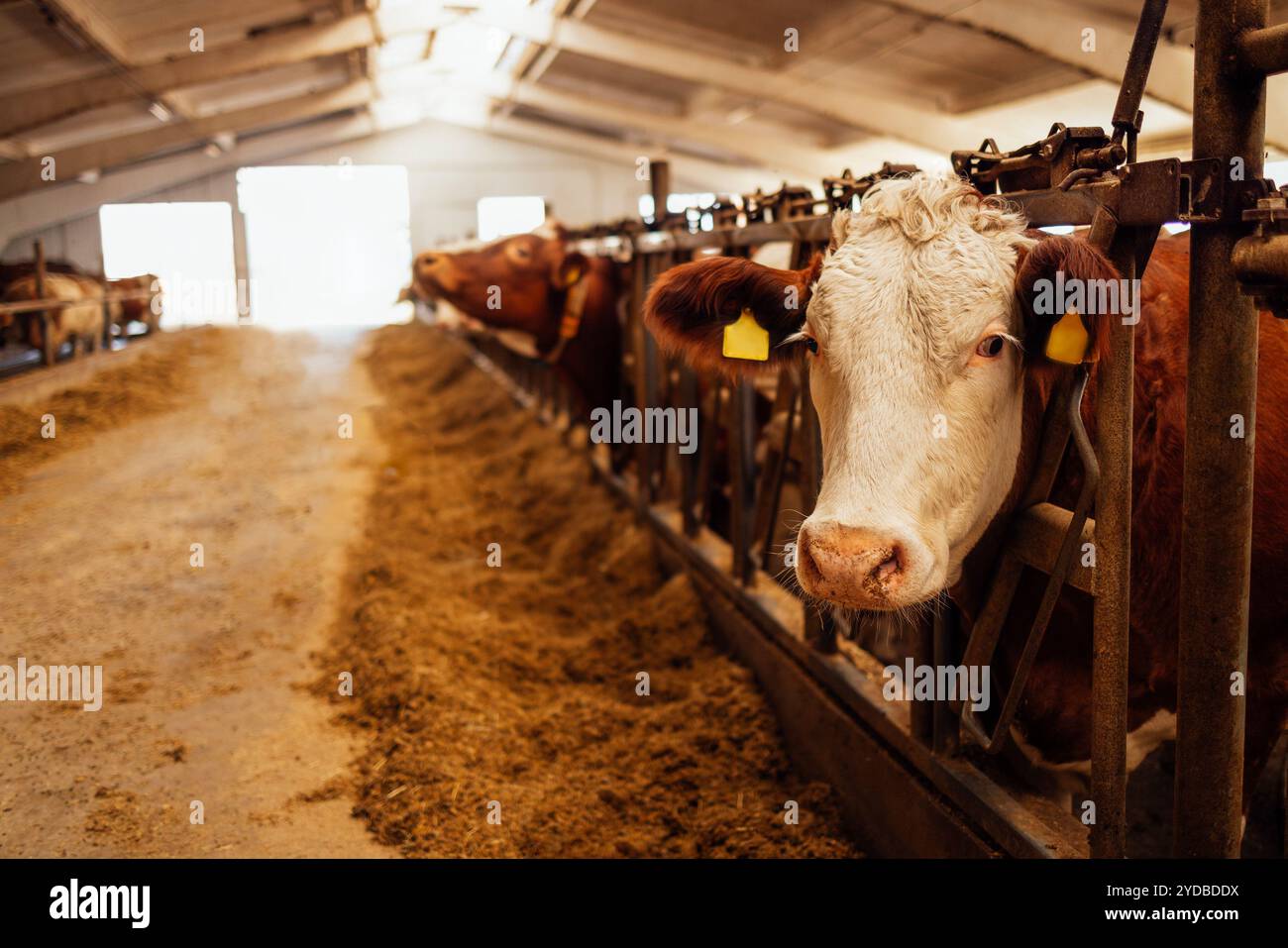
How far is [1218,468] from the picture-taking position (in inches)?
67.7

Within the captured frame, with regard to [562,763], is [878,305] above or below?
above

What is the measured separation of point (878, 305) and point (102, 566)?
4.01 m

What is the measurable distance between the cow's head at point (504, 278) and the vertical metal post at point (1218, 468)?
193 inches

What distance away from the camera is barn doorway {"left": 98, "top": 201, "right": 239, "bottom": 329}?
84.2 feet

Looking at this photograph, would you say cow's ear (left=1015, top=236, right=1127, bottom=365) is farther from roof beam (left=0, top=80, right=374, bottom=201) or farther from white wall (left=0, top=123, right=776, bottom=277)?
white wall (left=0, top=123, right=776, bottom=277)

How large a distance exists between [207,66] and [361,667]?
12562mm

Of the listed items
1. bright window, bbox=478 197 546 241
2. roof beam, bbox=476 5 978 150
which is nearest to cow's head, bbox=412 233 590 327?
roof beam, bbox=476 5 978 150

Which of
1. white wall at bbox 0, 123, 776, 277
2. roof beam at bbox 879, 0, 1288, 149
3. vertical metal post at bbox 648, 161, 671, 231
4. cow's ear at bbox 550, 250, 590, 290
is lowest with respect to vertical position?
cow's ear at bbox 550, 250, 590, 290

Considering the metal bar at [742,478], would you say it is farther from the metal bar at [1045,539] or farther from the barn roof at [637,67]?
the barn roof at [637,67]

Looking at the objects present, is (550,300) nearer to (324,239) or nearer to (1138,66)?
(1138,66)

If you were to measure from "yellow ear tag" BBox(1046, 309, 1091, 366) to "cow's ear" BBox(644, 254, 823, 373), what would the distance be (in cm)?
61
